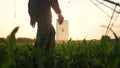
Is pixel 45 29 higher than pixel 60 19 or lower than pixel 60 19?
lower

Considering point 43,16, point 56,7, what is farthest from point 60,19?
point 43,16

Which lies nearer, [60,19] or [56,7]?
[60,19]

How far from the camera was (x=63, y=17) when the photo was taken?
5496 millimetres

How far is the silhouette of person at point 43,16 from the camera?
18.2 ft

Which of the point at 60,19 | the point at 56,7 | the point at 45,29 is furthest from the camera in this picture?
the point at 45,29

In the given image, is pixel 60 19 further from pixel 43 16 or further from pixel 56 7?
pixel 43 16

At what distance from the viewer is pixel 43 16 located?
18.7 ft

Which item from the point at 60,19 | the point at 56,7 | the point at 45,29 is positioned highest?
the point at 56,7

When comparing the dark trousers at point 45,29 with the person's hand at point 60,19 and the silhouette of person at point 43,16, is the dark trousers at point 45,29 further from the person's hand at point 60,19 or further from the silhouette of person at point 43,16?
the person's hand at point 60,19

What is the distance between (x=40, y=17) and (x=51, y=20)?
11.5 inches

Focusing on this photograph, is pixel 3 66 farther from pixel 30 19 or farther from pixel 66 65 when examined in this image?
pixel 30 19

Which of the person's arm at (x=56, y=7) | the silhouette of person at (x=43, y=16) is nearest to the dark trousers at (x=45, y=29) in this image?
the silhouette of person at (x=43, y=16)

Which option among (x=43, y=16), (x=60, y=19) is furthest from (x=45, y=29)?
(x=60, y=19)

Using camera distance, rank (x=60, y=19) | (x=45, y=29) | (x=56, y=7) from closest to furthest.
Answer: (x=60, y=19)
(x=56, y=7)
(x=45, y=29)
